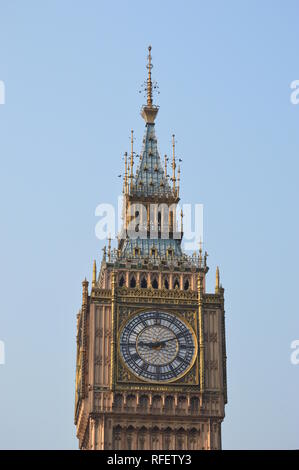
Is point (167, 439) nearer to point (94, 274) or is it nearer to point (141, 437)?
point (141, 437)

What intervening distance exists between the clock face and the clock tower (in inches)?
2.1

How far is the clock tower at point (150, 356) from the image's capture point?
71938mm

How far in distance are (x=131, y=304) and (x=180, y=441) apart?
7.76 meters

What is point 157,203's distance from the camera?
3152 inches

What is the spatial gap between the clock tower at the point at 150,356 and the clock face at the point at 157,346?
0.17 feet

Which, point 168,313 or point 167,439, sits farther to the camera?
point 168,313

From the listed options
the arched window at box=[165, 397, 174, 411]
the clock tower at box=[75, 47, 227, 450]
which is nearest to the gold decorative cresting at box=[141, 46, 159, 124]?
the clock tower at box=[75, 47, 227, 450]

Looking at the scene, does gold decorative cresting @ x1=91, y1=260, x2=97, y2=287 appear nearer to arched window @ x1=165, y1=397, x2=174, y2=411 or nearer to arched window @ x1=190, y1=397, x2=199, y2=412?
arched window @ x1=165, y1=397, x2=174, y2=411

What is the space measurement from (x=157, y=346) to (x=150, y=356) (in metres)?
0.66

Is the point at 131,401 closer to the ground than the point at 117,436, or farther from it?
farther from it

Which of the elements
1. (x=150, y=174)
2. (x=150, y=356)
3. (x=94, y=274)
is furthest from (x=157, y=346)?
(x=150, y=174)

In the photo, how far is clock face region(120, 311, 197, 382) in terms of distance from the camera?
239 feet

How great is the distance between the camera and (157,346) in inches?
2881
